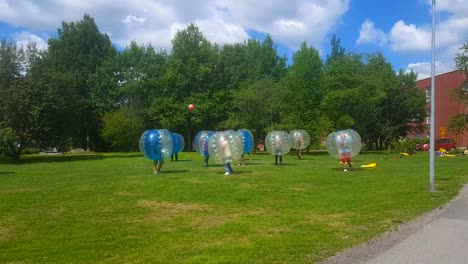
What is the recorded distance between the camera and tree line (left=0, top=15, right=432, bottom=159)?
44.2 meters

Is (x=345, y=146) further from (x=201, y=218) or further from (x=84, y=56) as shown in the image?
(x=84, y=56)

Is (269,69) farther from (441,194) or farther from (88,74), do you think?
(441,194)

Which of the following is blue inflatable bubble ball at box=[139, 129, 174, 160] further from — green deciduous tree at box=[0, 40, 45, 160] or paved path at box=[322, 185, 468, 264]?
green deciduous tree at box=[0, 40, 45, 160]

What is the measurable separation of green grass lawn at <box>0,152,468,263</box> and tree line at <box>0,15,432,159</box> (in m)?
27.6

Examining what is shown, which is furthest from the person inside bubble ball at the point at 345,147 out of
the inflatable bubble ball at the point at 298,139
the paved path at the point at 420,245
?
the paved path at the point at 420,245

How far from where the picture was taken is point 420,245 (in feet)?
26.7

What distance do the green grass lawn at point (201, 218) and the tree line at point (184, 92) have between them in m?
27.6

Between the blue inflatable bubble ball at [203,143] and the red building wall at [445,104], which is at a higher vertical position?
the red building wall at [445,104]

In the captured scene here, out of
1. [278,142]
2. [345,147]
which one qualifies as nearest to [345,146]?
[345,147]

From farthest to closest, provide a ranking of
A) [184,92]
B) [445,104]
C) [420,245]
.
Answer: [445,104] < [184,92] < [420,245]

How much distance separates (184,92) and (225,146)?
4420 centimetres

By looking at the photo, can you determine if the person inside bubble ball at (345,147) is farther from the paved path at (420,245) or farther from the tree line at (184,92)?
the tree line at (184,92)

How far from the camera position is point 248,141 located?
2948cm

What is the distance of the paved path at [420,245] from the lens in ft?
23.7
